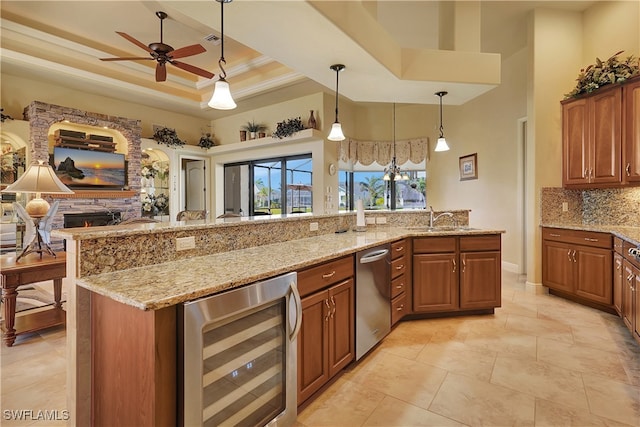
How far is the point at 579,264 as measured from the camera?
11.3ft

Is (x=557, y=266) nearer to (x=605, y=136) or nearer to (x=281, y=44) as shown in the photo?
(x=605, y=136)

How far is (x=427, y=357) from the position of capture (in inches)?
95.8

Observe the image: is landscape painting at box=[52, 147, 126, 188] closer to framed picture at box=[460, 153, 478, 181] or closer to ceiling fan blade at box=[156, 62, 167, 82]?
ceiling fan blade at box=[156, 62, 167, 82]

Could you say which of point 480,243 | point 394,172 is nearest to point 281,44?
point 480,243

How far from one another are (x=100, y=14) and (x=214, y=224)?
411 cm

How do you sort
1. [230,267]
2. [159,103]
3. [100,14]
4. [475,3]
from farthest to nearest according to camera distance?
[159,103], [100,14], [475,3], [230,267]

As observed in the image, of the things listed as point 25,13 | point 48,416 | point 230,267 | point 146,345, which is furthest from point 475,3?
point 25,13

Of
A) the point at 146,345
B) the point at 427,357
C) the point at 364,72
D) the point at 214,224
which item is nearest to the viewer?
the point at 146,345

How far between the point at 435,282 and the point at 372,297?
1007 mm

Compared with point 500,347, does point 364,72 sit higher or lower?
higher

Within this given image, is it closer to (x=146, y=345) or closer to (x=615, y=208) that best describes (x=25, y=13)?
(x=146, y=345)

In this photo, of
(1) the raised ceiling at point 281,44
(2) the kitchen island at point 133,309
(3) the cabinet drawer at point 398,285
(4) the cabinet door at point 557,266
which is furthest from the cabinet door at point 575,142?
(2) the kitchen island at point 133,309

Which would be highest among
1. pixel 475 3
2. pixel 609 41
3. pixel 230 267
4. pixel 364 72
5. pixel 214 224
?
pixel 475 3

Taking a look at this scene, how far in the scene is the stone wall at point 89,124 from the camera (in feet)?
16.6
